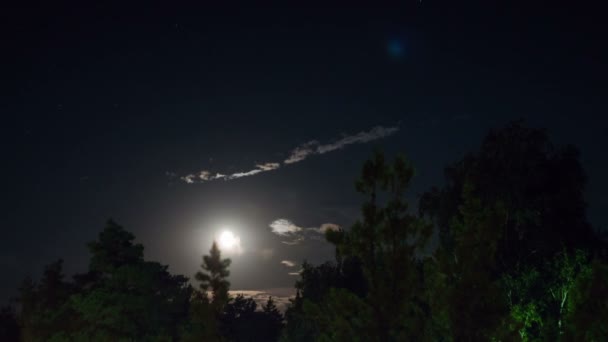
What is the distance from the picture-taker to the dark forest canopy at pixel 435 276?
11.8m

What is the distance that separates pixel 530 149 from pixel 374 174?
1739 centimetres

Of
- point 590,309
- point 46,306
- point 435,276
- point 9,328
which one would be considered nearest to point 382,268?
point 435,276

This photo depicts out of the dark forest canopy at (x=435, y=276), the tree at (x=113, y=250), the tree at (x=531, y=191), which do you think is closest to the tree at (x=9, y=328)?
the dark forest canopy at (x=435, y=276)

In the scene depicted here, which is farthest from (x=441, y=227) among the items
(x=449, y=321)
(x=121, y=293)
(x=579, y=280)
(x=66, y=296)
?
(x=66, y=296)

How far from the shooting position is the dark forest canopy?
11.8 m

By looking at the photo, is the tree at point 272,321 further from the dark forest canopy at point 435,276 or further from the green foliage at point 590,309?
the green foliage at point 590,309

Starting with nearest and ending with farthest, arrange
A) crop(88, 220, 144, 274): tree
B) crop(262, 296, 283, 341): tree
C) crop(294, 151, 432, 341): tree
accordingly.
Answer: crop(294, 151, 432, 341): tree, crop(88, 220, 144, 274): tree, crop(262, 296, 283, 341): tree

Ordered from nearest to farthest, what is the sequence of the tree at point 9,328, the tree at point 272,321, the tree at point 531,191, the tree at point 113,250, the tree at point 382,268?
the tree at point 382,268
the tree at point 531,191
the tree at point 113,250
the tree at point 9,328
the tree at point 272,321

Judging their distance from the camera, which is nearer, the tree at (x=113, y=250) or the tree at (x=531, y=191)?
the tree at (x=531, y=191)

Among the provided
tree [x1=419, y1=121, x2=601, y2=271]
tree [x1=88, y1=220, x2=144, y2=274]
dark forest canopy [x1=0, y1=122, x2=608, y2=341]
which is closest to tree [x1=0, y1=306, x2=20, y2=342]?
dark forest canopy [x1=0, y1=122, x2=608, y2=341]

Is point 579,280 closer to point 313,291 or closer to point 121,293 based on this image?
point 121,293

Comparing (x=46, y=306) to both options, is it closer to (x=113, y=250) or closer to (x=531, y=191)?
(x=113, y=250)

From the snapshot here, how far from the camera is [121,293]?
30906mm

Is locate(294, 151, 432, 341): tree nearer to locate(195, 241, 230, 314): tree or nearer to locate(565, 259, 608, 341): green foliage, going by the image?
locate(565, 259, 608, 341): green foliage
